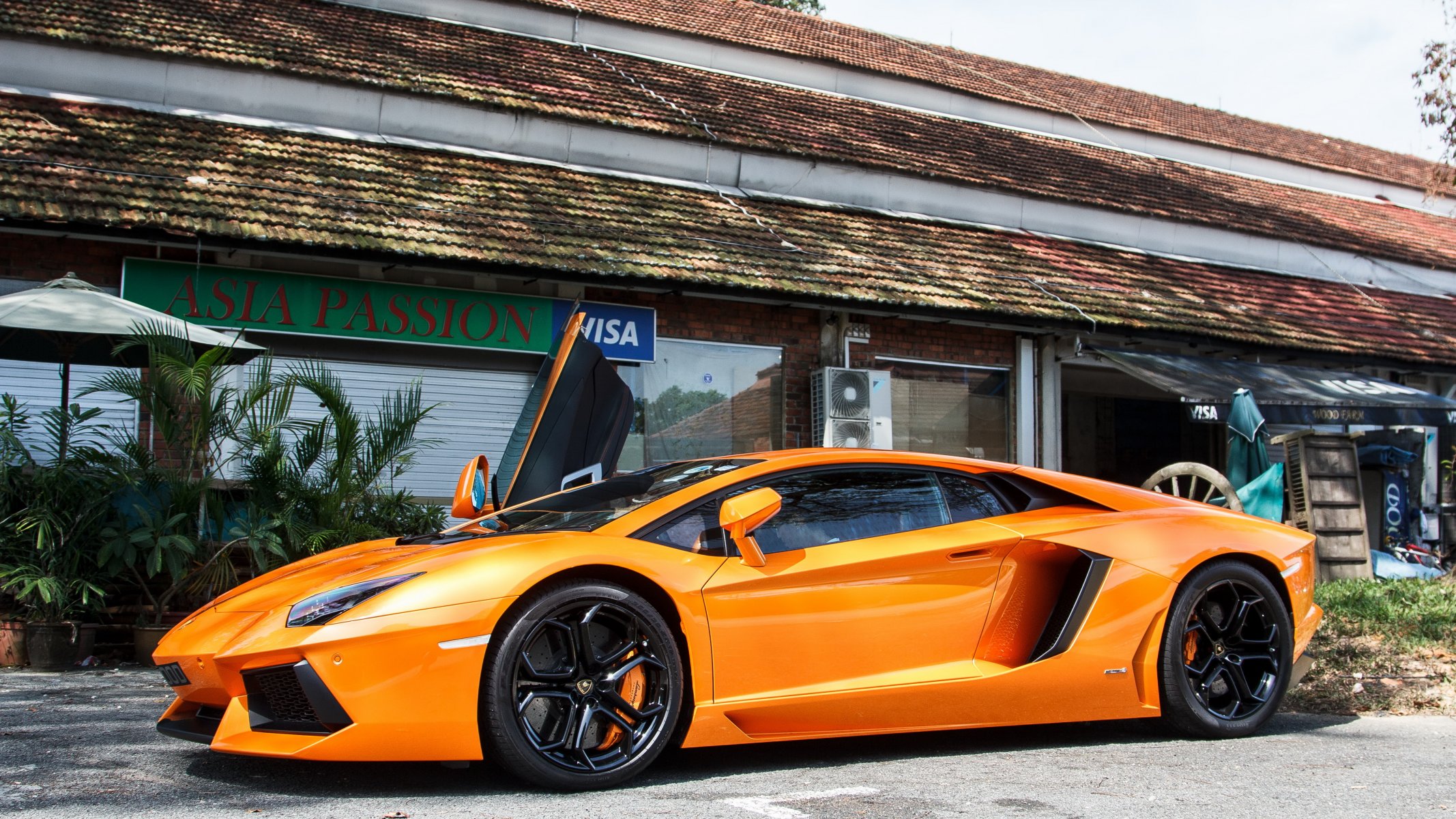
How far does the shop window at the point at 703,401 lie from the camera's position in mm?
10578

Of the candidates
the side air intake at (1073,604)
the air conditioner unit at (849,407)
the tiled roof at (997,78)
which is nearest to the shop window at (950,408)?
the air conditioner unit at (849,407)

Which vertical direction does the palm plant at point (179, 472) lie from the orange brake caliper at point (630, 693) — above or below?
above

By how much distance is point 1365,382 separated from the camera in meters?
13.0

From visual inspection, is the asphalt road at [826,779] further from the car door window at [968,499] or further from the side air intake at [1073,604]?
the car door window at [968,499]

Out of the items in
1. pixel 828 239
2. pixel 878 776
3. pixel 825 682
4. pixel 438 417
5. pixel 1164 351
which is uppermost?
pixel 828 239

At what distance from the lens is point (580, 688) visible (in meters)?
3.73

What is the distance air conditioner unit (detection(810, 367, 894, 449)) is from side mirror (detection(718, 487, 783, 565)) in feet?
22.4

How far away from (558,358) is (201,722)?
11.3 feet

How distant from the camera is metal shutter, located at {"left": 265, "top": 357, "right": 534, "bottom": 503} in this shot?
9.59 meters

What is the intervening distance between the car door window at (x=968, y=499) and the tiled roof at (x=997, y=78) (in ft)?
37.0

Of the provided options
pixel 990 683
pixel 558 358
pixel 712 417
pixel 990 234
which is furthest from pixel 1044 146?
pixel 990 683

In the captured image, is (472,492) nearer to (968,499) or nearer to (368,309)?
(968,499)

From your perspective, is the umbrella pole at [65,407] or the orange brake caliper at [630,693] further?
the umbrella pole at [65,407]

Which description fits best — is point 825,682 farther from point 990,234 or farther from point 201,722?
point 990,234
